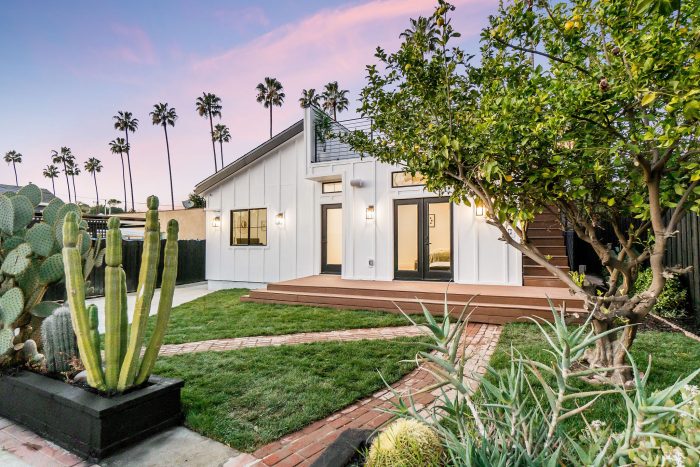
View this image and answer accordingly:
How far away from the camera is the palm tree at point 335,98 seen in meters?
28.6

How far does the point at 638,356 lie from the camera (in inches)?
168

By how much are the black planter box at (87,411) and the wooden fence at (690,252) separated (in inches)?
309

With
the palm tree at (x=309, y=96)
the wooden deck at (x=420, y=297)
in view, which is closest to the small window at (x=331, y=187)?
the wooden deck at (x=420, y=297)

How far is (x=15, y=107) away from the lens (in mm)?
11602

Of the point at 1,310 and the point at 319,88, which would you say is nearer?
the point at 1,310

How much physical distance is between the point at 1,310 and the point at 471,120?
189 inches

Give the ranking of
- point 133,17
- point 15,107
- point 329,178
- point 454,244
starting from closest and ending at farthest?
point 133,17 < point 454,244 < point 329,178 < point 15,107

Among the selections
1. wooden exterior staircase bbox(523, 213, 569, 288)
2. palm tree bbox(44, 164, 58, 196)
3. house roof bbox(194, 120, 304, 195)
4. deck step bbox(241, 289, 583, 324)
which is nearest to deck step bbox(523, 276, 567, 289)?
wooden exterior staircase bbox(523, 213, 569, 288)

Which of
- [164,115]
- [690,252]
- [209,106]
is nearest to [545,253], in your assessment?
[690,252]

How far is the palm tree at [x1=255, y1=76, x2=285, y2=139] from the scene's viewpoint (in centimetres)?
2942

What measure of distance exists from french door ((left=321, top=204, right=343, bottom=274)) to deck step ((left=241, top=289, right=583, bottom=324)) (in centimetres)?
233

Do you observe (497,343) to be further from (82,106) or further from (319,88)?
(319,88)

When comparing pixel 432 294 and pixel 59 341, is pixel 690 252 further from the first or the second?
pixel 59 341

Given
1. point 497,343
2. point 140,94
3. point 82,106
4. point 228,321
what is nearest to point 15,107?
point 82,106
